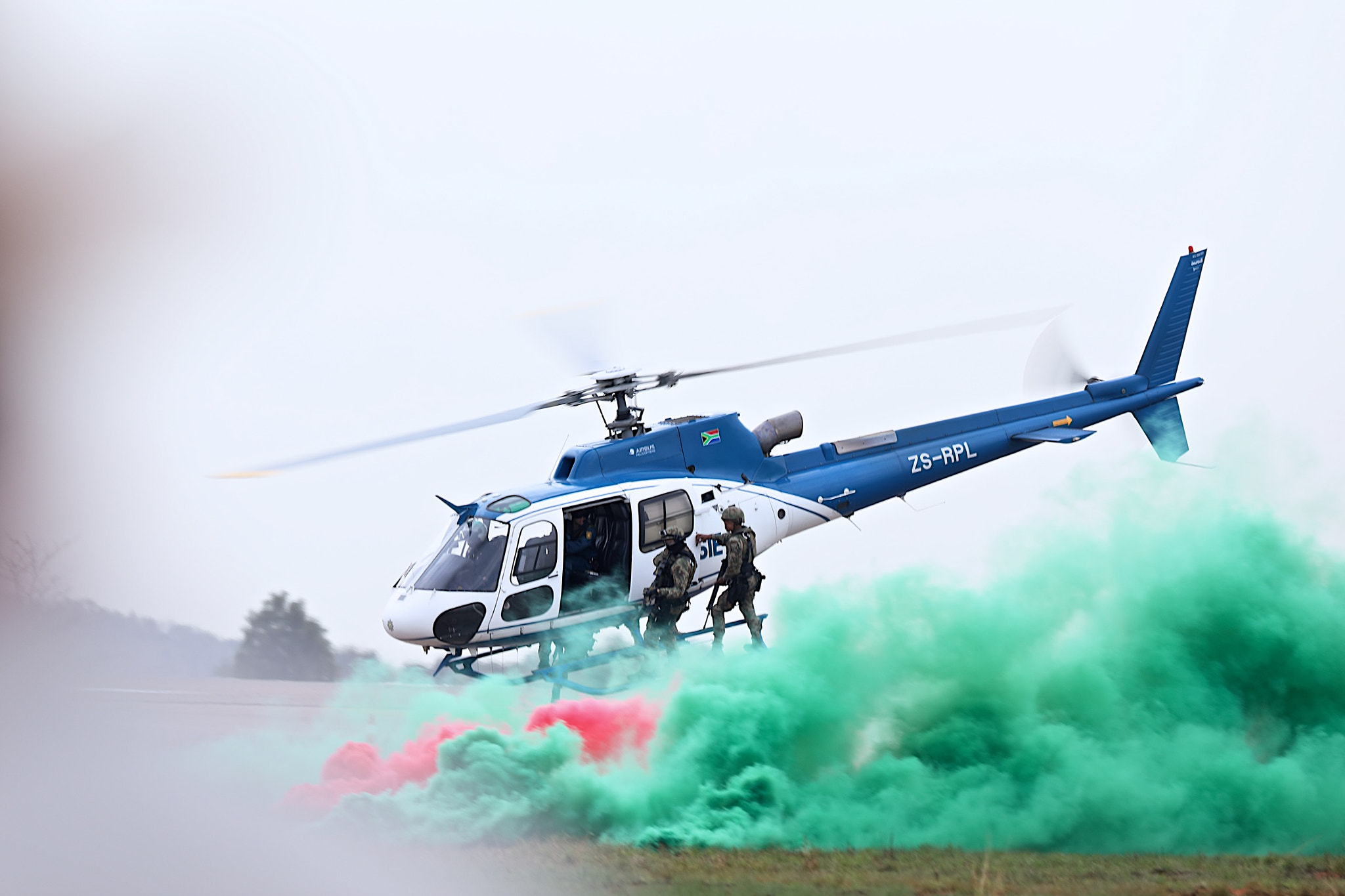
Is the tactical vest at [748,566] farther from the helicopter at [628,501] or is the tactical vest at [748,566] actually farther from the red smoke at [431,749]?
the red smoke at [431,749]

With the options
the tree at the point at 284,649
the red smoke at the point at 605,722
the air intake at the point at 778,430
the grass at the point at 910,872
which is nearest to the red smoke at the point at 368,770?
the red smoke at the point at 605,722

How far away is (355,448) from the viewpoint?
35.3 feet

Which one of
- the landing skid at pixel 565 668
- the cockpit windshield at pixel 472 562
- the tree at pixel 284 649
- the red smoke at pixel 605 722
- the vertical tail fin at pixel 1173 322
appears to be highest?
the vertical tail fin at pixel 1173 322

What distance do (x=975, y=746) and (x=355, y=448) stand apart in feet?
20.1

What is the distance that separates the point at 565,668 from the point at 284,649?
775 cm

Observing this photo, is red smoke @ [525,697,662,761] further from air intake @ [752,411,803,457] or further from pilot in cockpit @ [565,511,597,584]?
air intake @ [752,411,803,457]

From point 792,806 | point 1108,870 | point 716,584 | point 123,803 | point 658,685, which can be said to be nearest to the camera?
point 1108,870

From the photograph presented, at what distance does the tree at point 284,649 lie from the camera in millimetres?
17781

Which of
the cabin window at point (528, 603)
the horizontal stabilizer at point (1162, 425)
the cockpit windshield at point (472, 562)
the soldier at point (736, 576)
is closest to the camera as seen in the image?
the cockpit windshield at point (472, 562)

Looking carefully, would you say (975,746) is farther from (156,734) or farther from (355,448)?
(156,734)

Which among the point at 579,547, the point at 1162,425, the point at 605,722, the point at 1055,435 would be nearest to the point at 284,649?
the point at 579,547

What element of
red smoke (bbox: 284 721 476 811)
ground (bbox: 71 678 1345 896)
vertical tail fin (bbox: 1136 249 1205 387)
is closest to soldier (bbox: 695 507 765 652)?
red smoke (bbox: 284 721 476 811)

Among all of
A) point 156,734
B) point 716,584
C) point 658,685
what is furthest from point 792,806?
point 156,734

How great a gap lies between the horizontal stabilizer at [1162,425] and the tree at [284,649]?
39.8 feet
